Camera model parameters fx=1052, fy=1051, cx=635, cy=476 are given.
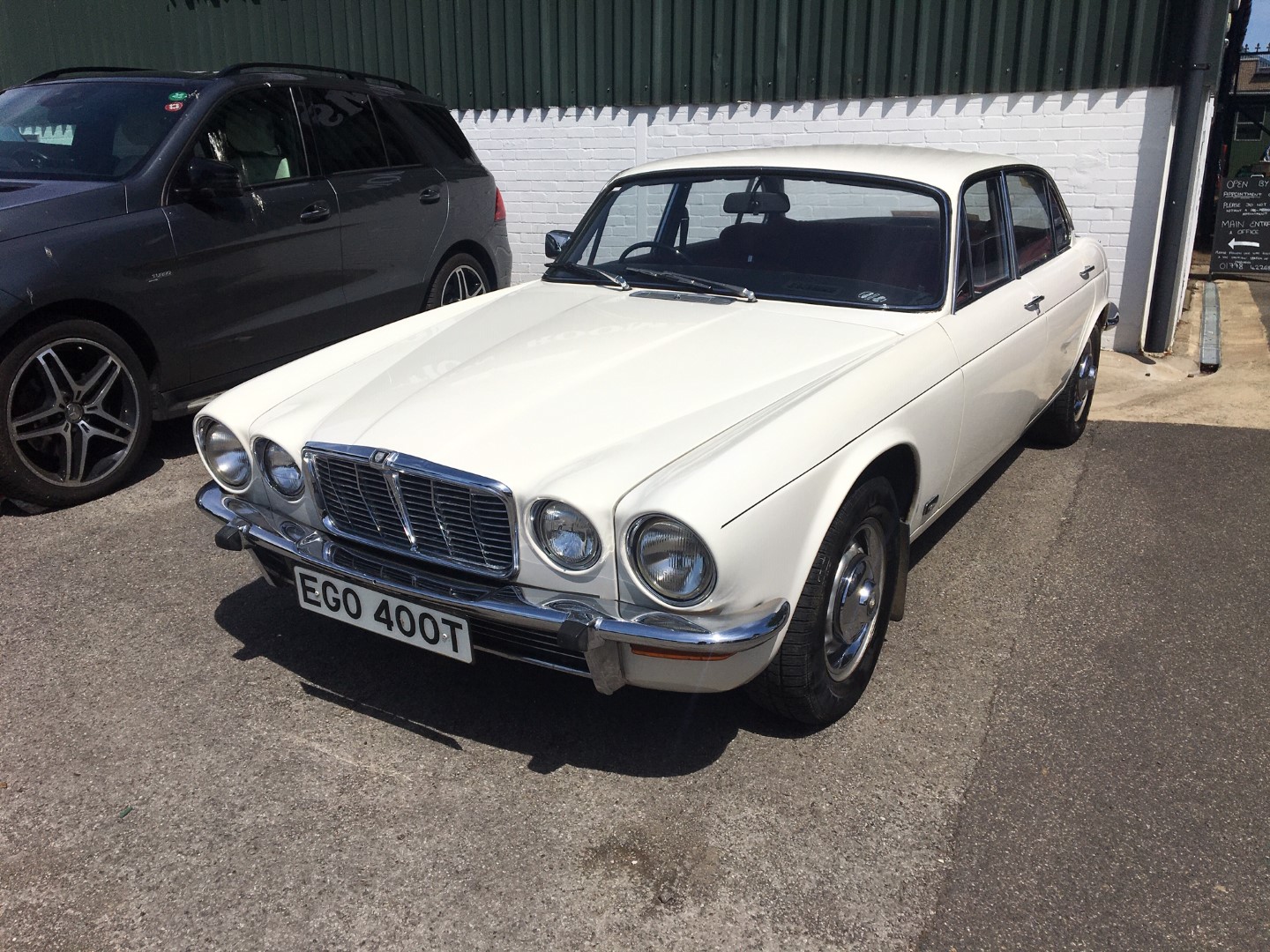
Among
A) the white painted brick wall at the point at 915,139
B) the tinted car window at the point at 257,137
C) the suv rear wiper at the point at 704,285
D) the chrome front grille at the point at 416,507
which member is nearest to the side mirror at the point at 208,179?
the tinted car window at the point at 257,137

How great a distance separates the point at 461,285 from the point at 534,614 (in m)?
4.36

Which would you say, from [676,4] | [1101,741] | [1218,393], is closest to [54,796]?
[1101,741]

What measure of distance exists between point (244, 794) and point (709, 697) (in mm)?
1327

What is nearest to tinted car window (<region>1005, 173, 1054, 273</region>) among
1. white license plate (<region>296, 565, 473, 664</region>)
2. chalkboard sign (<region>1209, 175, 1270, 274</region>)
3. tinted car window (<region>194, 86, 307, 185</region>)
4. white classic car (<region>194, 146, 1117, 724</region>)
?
white classic car (<region>194, 146, 1117, 724</region>)

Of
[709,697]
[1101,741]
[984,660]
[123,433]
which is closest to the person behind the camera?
[1101,741]

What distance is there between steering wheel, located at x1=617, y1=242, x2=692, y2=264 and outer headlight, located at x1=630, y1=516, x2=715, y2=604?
181 centimetres

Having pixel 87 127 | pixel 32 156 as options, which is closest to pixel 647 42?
pixel 87 127

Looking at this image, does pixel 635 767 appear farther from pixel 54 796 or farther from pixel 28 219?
pixel 28 219

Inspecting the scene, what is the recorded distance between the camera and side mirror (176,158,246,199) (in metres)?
4.88

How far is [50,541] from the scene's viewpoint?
427 cm

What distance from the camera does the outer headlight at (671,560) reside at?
7.79ft

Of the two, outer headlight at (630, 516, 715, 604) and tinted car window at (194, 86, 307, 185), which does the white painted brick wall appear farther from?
outer headlight at (630, 516, 715, 604)

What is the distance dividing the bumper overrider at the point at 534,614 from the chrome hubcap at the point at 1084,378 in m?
3.51

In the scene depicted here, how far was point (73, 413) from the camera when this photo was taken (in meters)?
4.55
